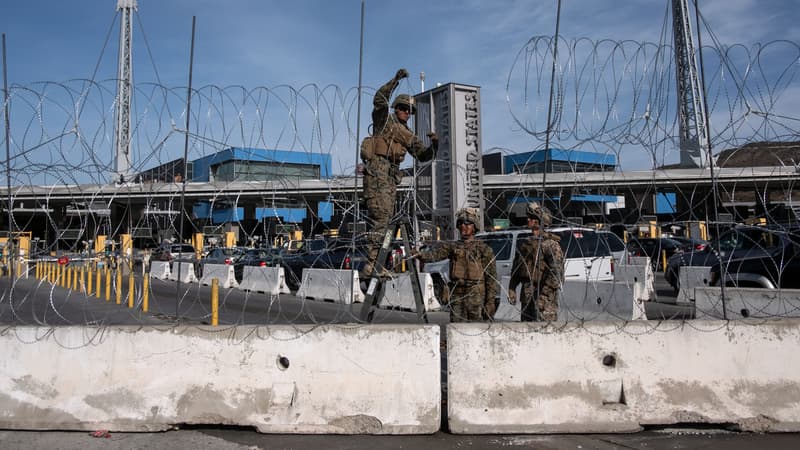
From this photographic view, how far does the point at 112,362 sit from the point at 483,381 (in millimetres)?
2831

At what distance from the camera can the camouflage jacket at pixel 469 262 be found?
225 inches

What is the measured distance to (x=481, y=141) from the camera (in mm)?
12227

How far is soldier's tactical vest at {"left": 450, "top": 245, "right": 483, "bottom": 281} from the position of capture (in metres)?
5.72

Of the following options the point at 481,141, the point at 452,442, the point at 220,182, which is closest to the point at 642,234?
the point at 481,141

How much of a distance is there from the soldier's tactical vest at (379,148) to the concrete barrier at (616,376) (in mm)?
2154

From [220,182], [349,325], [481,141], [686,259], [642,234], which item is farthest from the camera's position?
[642,234]

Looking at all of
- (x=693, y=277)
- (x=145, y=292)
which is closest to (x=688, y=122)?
(x=693, y=277)

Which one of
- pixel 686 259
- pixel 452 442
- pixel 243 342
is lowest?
pixel 452 442

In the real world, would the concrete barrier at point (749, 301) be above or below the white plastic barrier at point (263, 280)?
below

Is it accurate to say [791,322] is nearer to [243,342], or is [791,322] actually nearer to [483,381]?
[483,381]

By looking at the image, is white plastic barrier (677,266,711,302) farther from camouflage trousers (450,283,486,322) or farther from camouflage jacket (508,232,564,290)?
camouflage trousers (450,283,486,322)

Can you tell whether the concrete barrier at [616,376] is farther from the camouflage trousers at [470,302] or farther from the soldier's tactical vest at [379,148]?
the soldier's tactical vest at [379,148]

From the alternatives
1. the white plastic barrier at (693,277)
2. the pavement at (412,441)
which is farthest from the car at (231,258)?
the white plastic barrier at (693,277)

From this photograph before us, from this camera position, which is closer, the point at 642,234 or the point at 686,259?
the point at 686,259
